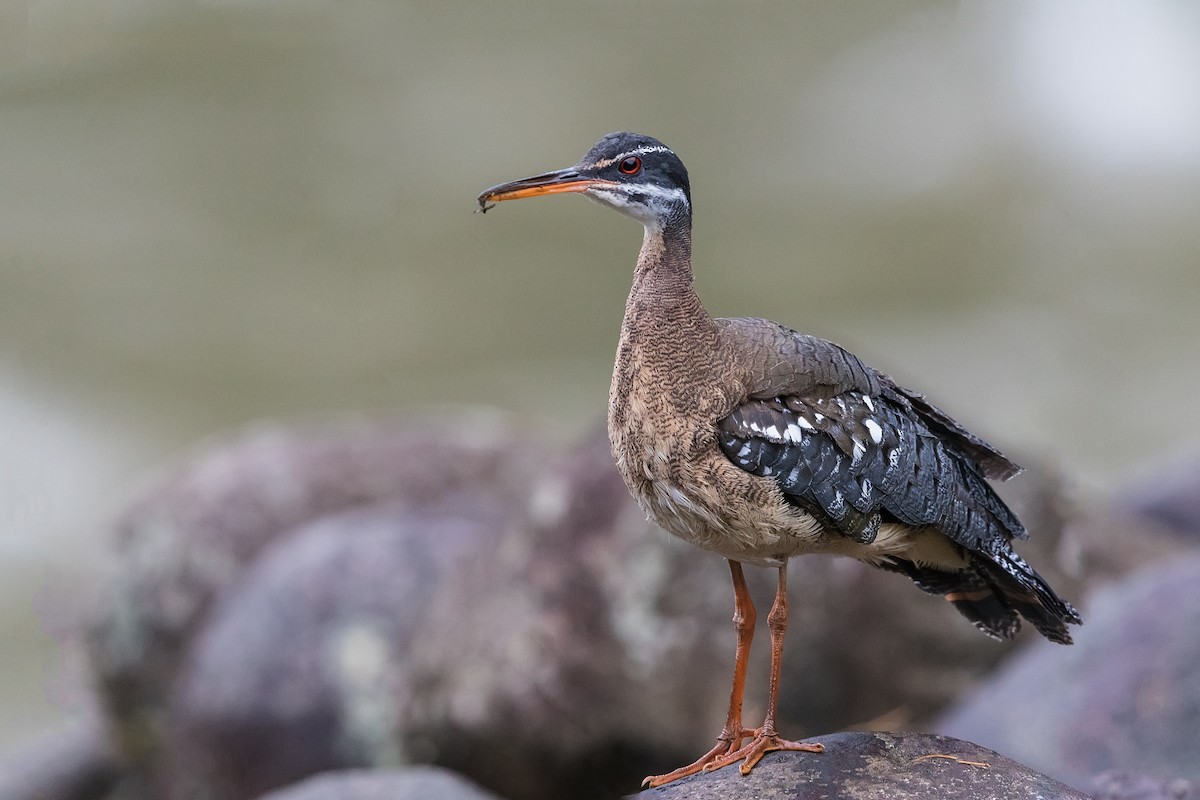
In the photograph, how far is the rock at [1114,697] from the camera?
6.99 meters

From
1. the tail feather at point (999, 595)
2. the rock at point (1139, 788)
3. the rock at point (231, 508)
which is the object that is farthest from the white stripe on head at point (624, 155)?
the rock at point (231, 508)

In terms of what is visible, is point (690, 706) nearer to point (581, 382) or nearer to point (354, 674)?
point (354, 674)

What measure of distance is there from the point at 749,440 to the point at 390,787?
273 centimetres

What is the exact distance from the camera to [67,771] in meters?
11.8

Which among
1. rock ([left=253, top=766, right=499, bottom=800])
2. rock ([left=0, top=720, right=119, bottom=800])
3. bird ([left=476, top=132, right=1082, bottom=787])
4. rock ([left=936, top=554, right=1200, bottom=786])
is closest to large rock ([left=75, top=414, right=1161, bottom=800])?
rock ([left=0, top=720, right=119, bottom=800])

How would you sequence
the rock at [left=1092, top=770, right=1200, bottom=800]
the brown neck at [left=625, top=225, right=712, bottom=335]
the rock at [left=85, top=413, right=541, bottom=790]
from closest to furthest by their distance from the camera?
the brown neck at [left=625, top=225, right=712, bottom=335], the rock at [left=1092, top=770, right=1200, bottom=800], the rock at [left=85, top=413, right=541, bottom=790]

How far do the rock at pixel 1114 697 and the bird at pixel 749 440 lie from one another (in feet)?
4.93

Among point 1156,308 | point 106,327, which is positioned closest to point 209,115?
point 106,327

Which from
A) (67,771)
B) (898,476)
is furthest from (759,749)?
(67,771)

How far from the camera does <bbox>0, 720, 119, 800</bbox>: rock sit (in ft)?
37.9

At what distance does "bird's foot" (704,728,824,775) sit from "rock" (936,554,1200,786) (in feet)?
7.27

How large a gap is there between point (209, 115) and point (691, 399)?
2570 cm

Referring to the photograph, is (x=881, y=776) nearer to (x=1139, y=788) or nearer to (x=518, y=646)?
(x=1139, y=788)

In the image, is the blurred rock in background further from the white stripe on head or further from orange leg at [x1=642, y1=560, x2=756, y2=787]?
the white stripe on head
